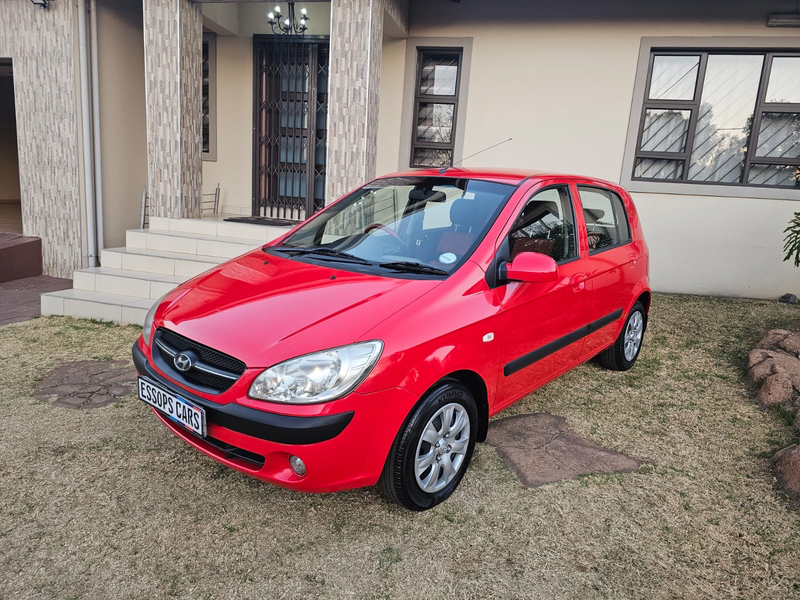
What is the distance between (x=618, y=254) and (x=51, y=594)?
3678 mm

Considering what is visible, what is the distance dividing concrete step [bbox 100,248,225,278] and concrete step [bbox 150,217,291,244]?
424 millimetres

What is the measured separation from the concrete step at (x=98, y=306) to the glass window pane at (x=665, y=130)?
6.49 meters

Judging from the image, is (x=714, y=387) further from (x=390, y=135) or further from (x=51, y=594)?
(x=390, y=135)

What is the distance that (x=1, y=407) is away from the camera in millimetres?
3344

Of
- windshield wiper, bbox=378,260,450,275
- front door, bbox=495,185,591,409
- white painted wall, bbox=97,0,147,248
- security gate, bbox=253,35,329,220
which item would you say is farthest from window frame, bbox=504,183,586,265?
white painted wall, bbox=97,0,147,248

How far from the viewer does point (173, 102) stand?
20.7 ft

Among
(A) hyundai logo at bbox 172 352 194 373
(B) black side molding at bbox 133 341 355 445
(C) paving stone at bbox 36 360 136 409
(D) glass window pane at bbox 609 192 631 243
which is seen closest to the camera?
(B) black side molding at bbox 133 341 355 445

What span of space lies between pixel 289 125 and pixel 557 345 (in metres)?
6.11

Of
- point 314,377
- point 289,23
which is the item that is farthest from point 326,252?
point 289,23

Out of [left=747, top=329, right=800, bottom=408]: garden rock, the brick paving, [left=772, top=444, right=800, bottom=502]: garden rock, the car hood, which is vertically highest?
the car hood

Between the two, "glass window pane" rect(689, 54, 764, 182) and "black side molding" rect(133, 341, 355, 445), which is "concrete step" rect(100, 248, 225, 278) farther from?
"glass window pane" rect(689, 54, 764, 182)

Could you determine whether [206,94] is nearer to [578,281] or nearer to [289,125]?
[289,125]

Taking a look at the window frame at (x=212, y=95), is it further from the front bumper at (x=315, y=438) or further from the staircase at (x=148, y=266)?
Result: the front bumper at (x=315, y=438)

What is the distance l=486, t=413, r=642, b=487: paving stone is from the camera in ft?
9.55
